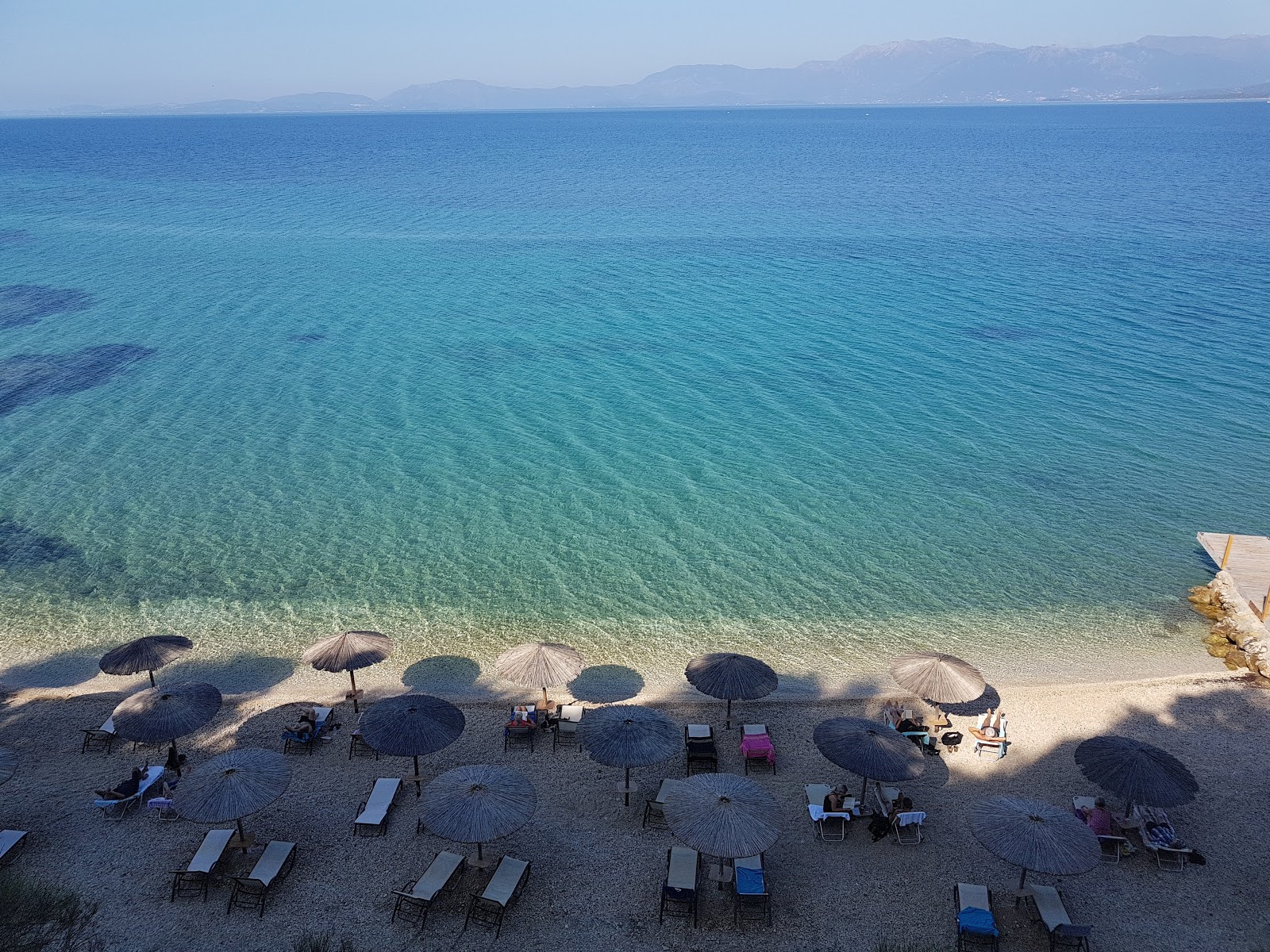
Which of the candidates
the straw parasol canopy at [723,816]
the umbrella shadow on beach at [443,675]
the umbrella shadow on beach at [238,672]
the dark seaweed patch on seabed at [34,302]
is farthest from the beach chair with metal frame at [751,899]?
the dark seaweed patch on seabed at [34,302]

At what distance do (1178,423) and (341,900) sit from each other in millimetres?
33804

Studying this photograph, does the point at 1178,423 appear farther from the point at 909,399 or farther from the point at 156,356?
the point at 156,356

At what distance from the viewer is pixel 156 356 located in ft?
139

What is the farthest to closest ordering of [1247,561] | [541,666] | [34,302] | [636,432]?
[34,302], [636,432], [1247,561], [541,666]

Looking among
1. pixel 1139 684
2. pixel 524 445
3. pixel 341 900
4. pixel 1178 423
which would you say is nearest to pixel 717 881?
pixel 341 900

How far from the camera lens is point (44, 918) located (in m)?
12.6

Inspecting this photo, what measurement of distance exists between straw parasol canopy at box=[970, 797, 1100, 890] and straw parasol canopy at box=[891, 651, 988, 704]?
3.33 m

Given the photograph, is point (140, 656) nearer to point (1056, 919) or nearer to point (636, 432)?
point (1056, 919)

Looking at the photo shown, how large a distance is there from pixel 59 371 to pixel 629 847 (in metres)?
38.3

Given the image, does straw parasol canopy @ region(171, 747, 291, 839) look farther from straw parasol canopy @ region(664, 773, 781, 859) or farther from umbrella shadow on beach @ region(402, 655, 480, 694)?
straw parasol canopy @ region(664, 773, 781, 859)

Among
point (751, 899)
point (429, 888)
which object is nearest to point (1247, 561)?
point (751, 899)

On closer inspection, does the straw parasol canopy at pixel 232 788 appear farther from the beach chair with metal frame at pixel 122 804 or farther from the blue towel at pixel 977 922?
the blue towel at pixel 977 922

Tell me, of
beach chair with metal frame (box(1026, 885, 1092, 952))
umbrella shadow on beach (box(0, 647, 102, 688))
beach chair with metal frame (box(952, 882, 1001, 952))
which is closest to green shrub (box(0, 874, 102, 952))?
umbrella shadow on beach (box(0, 647, 102, 688))

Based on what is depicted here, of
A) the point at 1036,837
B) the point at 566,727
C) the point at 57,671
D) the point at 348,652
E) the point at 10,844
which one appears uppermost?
the point at 1036,837
